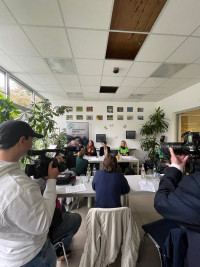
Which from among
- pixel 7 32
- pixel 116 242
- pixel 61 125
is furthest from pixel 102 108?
pixel 116 242

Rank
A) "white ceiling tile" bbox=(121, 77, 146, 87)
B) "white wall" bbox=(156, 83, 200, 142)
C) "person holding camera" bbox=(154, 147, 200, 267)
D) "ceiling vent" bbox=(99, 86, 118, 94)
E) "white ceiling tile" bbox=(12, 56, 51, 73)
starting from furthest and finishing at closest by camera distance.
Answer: "ceiling vent" bbox=(99, 86, 118, 94) < "white wall" bbox=(156, 83, 200, 142) < "white ceiling tile" bbox=(121, 77, 146, 87) < "white ceiling tile" bbox=(12, 56, 51, 73) < "person holding camera" bbox=(154, 147, 200, 267)

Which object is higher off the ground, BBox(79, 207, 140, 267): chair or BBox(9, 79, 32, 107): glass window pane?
BBox(9, 79, 32, 107): glass window pane

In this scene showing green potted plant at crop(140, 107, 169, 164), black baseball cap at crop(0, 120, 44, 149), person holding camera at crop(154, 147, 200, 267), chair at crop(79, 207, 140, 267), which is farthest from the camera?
green potted plant at crop(140, 107, 169, 164)

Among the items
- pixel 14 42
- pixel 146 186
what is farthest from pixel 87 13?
pixel 146 186

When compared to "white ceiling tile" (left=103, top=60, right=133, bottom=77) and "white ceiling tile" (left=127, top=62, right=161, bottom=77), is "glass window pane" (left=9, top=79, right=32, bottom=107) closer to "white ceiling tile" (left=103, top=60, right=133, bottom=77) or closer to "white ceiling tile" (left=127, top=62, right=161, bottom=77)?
"white ceiling tile" (left=103, top=60, right=133, bottom=77)

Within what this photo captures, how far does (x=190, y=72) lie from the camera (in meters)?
2.75

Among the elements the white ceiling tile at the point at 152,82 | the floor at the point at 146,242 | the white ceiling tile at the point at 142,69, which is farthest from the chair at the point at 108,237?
the white ceiling tile at the point at 152,82

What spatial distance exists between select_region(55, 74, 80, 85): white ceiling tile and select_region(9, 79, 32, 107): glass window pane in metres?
1.14

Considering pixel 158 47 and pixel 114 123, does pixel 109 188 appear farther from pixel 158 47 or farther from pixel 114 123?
pixel 114 123

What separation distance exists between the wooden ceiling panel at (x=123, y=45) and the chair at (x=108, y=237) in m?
2.18

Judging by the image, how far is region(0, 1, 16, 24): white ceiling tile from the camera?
1.37 m

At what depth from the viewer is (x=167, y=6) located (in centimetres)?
129

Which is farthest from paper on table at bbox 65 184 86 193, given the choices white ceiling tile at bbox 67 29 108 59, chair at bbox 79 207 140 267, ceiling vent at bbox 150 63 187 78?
ceiling vent at bbox 150 63 187 78

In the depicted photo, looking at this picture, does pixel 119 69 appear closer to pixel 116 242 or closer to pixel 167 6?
pixel 167 6
